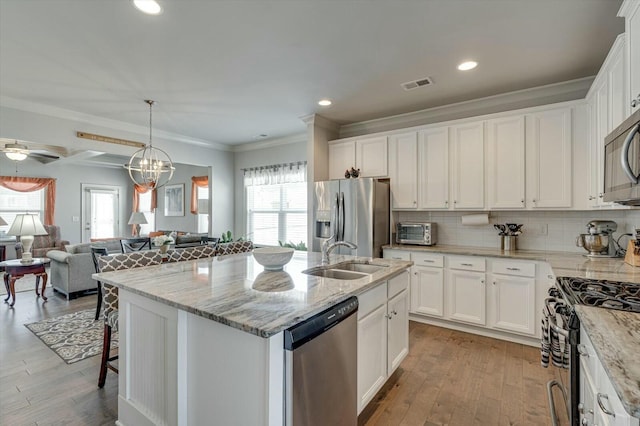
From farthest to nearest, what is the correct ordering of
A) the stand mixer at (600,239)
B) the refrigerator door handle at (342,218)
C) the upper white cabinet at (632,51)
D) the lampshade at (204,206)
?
the lampshade at (204,206), the refrigerator door handle at (342,218), the stand mixer at (600,239), the upper white cabinet at (632,51)

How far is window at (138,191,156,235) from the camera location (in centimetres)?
929

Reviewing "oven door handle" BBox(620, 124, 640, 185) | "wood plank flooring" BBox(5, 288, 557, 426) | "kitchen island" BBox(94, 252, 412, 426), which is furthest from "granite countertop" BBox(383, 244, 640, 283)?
"kitchen island" BBox(94, 252, 412, 426)

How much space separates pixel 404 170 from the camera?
13.2 feet

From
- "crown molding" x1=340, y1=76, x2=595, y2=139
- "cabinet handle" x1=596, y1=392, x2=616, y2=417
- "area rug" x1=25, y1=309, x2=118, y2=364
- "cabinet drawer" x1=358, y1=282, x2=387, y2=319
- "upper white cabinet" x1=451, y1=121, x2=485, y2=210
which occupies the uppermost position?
"crown molding" x1=340, y1=76, x2=595, y2=139

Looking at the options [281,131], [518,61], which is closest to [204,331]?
[518,61]

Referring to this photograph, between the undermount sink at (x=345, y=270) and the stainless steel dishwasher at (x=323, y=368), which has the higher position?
the undermount sink at (x=345, y=270)

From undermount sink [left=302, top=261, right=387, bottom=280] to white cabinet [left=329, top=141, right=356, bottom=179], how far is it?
7.27ft

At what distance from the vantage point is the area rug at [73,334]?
116 inches

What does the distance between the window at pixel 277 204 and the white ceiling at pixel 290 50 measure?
74.2 inches

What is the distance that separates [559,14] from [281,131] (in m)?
3.99

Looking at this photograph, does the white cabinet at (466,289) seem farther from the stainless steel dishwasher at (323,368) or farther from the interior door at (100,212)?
the interior door at (100,212)

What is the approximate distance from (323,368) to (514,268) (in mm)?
2525

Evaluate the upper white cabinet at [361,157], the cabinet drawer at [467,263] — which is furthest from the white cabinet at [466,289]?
the upper white cabinet at [361,157]

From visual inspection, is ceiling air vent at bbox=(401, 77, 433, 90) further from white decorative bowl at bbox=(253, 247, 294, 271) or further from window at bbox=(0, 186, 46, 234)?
window at bbox=(0, 186, 46, 234)
